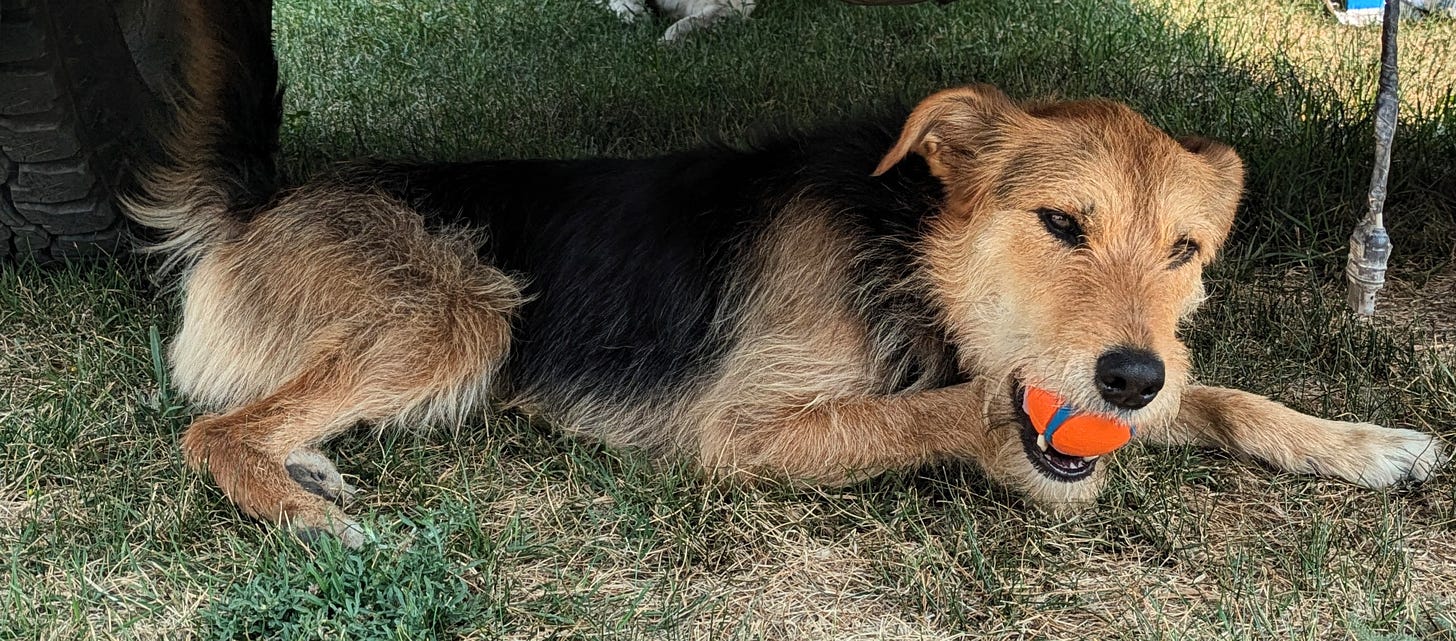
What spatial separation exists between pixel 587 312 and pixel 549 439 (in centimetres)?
40

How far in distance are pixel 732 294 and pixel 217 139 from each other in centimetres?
165

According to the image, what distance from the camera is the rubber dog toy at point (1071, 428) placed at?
2475 millimetres

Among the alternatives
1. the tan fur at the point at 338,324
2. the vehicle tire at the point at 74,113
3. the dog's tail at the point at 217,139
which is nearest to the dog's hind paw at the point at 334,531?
the tan fur at the point at 338,324

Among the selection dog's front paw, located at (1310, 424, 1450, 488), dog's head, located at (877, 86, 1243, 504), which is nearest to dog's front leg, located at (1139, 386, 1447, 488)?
dog's front paw, located at (1310, 424, 1450, 488)

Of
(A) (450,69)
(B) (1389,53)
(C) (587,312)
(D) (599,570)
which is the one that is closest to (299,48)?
(A) (450,69)

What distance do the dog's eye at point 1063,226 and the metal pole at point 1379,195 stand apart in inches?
46.8

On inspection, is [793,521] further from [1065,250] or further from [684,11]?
[684,11]

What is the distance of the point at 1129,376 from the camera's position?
2324 mm

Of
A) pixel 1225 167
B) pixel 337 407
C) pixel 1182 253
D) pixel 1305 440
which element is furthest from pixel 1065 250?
pixel 337 407

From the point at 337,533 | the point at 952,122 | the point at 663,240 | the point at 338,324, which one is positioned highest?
the point at 952,122

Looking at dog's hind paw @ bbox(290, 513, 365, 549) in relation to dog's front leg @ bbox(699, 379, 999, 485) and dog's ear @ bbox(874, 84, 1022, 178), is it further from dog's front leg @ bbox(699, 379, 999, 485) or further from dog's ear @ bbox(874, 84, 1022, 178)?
dog's ear @ bbox(874, 84, 1022, 178)

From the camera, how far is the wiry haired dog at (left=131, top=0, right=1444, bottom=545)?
2.57 meters

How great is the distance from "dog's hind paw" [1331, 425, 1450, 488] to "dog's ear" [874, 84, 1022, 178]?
139cm

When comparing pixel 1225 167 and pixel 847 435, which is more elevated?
pixel 1225 167
